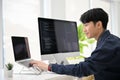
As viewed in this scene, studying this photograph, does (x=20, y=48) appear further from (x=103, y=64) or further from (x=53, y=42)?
(x=103, y=64)

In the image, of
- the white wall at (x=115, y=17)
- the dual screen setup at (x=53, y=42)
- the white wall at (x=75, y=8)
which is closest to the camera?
the dual screen setup at (x=53, y=42)

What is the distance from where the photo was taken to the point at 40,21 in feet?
7.95

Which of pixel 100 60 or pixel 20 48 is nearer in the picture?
pixel 100 60

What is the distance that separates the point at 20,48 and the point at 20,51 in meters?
0.03

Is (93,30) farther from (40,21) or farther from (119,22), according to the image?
(119,22)

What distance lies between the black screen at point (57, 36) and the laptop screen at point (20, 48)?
18 cm

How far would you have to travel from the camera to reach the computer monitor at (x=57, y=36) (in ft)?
7.99

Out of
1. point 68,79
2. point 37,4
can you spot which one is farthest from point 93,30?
point 37,4

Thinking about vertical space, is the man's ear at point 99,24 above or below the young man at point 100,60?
above

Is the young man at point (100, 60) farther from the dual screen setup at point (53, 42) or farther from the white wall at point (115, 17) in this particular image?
the white wall at point (115, 17)

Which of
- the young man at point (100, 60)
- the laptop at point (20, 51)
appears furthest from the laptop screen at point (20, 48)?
the young man at point (100, 60)

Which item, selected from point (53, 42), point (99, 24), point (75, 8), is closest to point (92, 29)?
point (99, 24)

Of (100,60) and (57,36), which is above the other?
(57,36)

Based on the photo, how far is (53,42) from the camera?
255 cm
